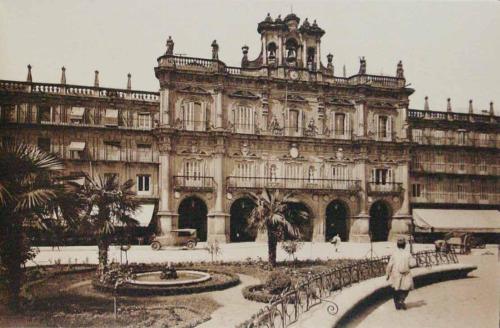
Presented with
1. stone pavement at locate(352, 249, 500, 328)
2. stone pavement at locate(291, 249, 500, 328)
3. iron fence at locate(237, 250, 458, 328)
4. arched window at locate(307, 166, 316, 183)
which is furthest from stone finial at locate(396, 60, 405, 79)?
stone pavement at locate(291, 249, 500, 328)

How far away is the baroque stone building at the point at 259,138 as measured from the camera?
106 ft

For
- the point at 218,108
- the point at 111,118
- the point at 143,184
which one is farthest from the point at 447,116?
the point at 111,118

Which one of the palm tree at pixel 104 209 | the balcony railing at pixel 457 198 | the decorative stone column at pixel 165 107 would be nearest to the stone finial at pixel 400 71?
the balcony railing at pixel 457 198

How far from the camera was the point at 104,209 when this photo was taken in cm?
1661

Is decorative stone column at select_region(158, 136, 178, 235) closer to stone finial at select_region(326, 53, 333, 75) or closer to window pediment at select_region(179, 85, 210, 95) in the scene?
window pediment at select_region(179, 85, 210, 95)

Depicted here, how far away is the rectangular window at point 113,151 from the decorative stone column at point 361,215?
19246 millimetres

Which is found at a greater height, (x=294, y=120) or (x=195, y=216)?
(x=294, y=120)

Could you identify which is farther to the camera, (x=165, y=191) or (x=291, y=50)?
(x=291, y=50)

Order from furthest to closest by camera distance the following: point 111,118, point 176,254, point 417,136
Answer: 1. point 417,136
2. point 111,118
3. point 176,254

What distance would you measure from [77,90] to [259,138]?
1452cm

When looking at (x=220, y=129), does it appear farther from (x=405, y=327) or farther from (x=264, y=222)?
(x=405, y=327)

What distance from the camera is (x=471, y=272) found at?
18297mm

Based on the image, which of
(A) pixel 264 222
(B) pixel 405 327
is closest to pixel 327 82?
(A) pixel 264 222

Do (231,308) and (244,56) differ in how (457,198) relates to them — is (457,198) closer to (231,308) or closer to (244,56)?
(244,56)
